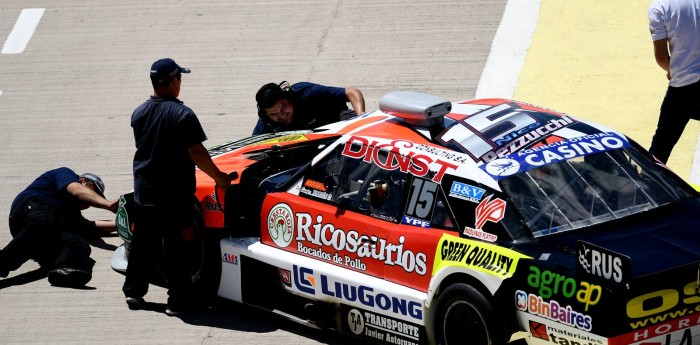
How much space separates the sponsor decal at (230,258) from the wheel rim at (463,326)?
1.86 metres

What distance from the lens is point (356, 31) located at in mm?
13352

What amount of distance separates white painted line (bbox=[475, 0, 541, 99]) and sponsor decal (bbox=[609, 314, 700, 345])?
5.60m

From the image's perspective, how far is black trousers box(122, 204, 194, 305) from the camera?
8.08 m

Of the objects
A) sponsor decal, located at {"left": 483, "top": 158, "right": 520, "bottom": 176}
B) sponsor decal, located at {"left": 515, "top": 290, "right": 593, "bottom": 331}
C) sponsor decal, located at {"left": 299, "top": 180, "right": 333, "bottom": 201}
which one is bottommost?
sponsor decal, located at {"left": 515, "top": 290, "right": 593, "bottom": 331}

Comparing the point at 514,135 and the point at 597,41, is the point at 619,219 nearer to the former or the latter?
the point at 514,135

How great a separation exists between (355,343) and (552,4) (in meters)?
6.76

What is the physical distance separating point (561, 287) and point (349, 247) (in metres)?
1.64

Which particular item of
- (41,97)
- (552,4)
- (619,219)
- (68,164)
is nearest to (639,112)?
(552,4)

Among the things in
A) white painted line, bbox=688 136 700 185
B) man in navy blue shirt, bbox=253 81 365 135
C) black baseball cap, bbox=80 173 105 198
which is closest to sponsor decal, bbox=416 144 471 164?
man in navy blue shirt, bbox=253 81 365 135

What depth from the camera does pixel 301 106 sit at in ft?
31.9

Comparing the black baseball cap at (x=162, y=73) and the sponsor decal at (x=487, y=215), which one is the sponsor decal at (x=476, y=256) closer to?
the sponsor decal at (x=487, y=215)

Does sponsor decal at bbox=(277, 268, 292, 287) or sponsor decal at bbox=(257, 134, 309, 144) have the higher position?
sponsor decal at bbox=(257, 134, 309, 144)

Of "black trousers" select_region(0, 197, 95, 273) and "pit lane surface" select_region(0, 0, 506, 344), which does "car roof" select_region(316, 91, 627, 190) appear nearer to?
"black trousers" select_region(0, 197, 95, 273)

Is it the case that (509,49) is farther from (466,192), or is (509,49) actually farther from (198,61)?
(466,192)
